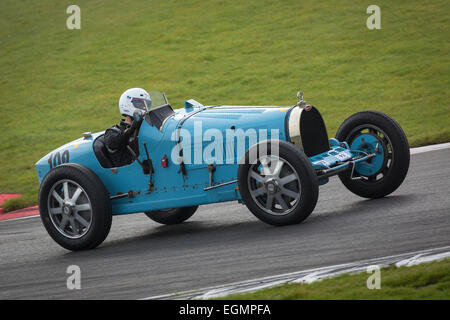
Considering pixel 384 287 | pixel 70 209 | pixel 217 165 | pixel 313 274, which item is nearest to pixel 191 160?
pixel 217 165

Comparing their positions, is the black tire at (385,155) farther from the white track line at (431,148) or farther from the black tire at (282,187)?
the white track line at (431,148)

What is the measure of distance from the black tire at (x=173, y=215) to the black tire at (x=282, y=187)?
6.78ft

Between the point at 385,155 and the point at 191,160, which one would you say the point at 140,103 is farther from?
the point at 385,155

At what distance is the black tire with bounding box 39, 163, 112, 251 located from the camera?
7848 millimetres

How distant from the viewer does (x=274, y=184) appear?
23.1 ft

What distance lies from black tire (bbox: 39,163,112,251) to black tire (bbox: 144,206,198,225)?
52.0 inches

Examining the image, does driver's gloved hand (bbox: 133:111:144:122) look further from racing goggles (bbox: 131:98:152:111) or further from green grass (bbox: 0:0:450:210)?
green grass (bbox: 0:0:450:210)

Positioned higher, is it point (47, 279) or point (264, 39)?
point (264, 39)

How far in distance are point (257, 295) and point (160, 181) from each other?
314 centimetres

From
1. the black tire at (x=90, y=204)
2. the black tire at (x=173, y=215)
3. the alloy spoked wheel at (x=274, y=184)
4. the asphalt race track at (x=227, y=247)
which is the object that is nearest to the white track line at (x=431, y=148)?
the asphalt race track at (x=227, y=247)

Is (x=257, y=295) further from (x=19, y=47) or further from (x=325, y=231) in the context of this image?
(x=19, y=47)

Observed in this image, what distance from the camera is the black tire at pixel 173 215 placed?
9158 mm
